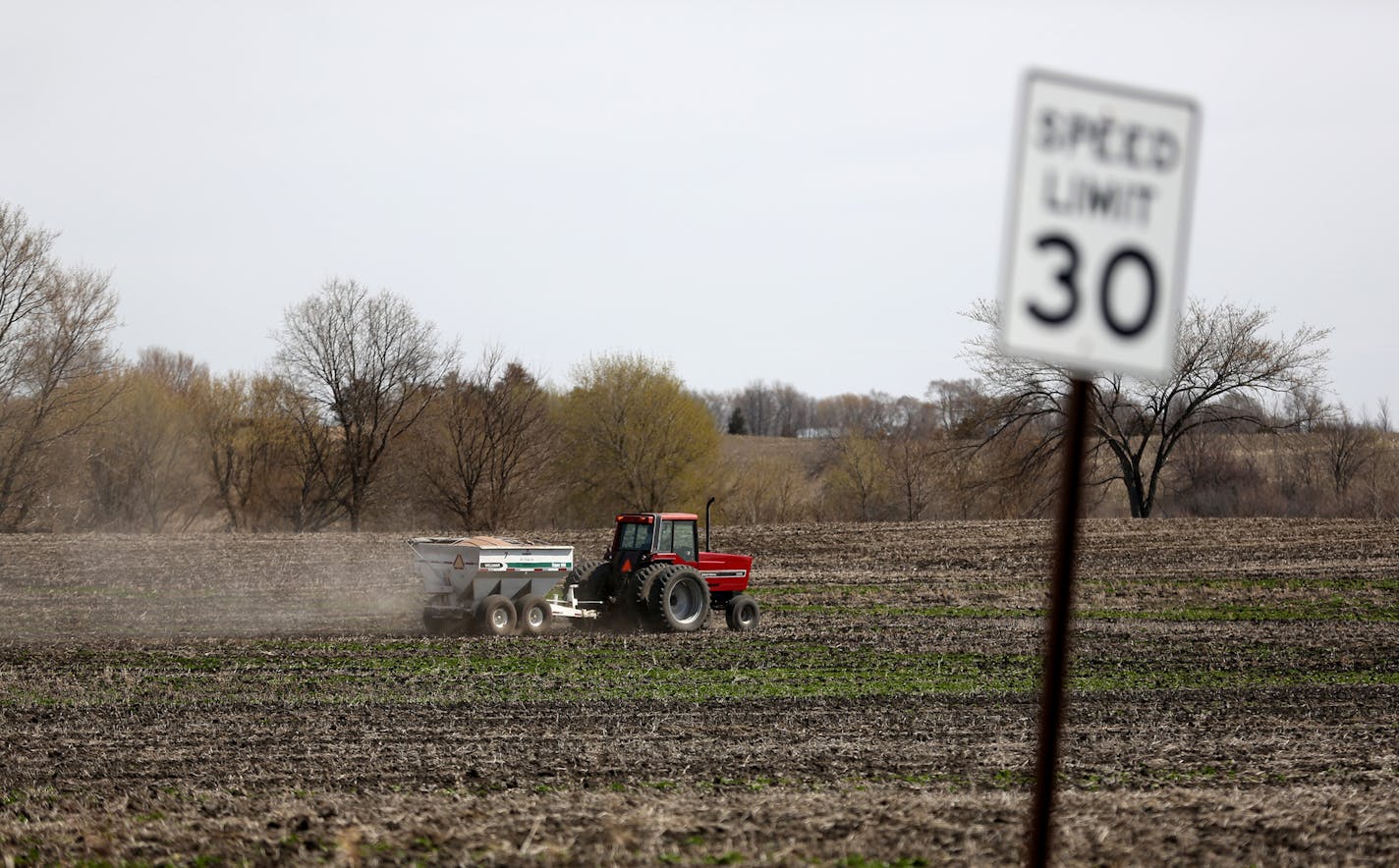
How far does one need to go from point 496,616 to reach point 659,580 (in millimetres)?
2552

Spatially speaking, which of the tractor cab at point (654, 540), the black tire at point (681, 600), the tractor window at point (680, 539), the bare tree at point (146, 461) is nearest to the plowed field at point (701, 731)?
the black tire at point (681, 600)

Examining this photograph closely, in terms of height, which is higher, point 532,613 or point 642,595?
point 642,595

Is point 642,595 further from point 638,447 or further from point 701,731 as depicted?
point 638,447

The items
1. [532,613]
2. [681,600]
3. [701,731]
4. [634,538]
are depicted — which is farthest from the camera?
[634,538]

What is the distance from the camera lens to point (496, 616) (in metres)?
18.9

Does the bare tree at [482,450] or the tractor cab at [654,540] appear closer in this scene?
the tractor cab at [654,540]

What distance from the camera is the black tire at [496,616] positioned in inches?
740

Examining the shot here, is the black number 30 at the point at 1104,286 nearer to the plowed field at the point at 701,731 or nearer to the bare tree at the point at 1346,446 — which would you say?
the plowed field at the point at 701,731

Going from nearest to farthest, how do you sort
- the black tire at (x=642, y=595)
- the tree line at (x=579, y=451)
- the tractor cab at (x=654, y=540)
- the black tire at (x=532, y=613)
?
the black tire at (x=642, y=595) → the black tire at (x=532, y=613) → the tractor cab at (x=654, y=540) → the tree line at (x=579, y=451)

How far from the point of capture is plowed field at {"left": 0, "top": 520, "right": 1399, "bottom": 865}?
661 centimetres

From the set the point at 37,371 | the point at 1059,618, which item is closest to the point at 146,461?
the point at 37,371

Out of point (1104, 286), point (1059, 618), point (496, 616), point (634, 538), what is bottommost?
point (496, 616)

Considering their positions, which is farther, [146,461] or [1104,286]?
[146,461]

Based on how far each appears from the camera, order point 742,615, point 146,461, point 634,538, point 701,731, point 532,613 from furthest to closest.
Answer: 1. point 146,461
2. point 742,615
3. point 634,538
4. point 532,613
5. point 701,731
